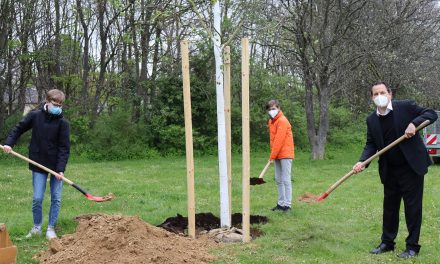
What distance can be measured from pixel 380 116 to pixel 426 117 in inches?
22.6

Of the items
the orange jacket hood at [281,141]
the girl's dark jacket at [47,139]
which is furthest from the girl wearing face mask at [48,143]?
the orange jacket hood at [281,141]

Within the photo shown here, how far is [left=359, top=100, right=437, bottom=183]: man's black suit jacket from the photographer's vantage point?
19.6 feet

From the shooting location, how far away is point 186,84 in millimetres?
6855

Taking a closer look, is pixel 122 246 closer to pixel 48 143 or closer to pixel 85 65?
pixel 48 143

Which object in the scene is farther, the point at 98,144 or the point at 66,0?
the point at 66,0

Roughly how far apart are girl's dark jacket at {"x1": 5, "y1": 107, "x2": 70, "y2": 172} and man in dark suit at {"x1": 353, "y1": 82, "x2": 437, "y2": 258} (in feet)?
12.7

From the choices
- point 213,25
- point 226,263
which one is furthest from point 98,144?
point 226,263

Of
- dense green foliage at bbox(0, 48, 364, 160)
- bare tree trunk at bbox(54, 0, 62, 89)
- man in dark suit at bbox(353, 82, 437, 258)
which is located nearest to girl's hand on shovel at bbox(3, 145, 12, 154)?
man in dark suit at bbox(353, 82, 437, 258)

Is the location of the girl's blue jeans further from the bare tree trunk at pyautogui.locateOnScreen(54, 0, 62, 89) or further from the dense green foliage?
the bare tree trunk at pyautogui.locateOnScreen(54, 0, 62, 89)

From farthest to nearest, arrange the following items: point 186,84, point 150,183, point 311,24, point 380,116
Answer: point 311,24, point 150,183, point 186,84, point 380,116

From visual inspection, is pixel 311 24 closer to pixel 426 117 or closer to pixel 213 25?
pixel 213 25

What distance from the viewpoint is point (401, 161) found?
6148 millimetres

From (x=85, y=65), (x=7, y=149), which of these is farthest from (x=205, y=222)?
(x=85, y=65)

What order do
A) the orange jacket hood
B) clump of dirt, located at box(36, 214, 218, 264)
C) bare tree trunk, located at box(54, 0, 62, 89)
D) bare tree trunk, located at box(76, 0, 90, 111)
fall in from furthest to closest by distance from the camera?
1. bare tree trunk, located at box(54, 0, 62, 89)
2. bare tree trunk, located at box(76, 0, 90, 111)
3. the orange jacket hood
4. clump of dirt, located at box(36, 214, 218, 264)
